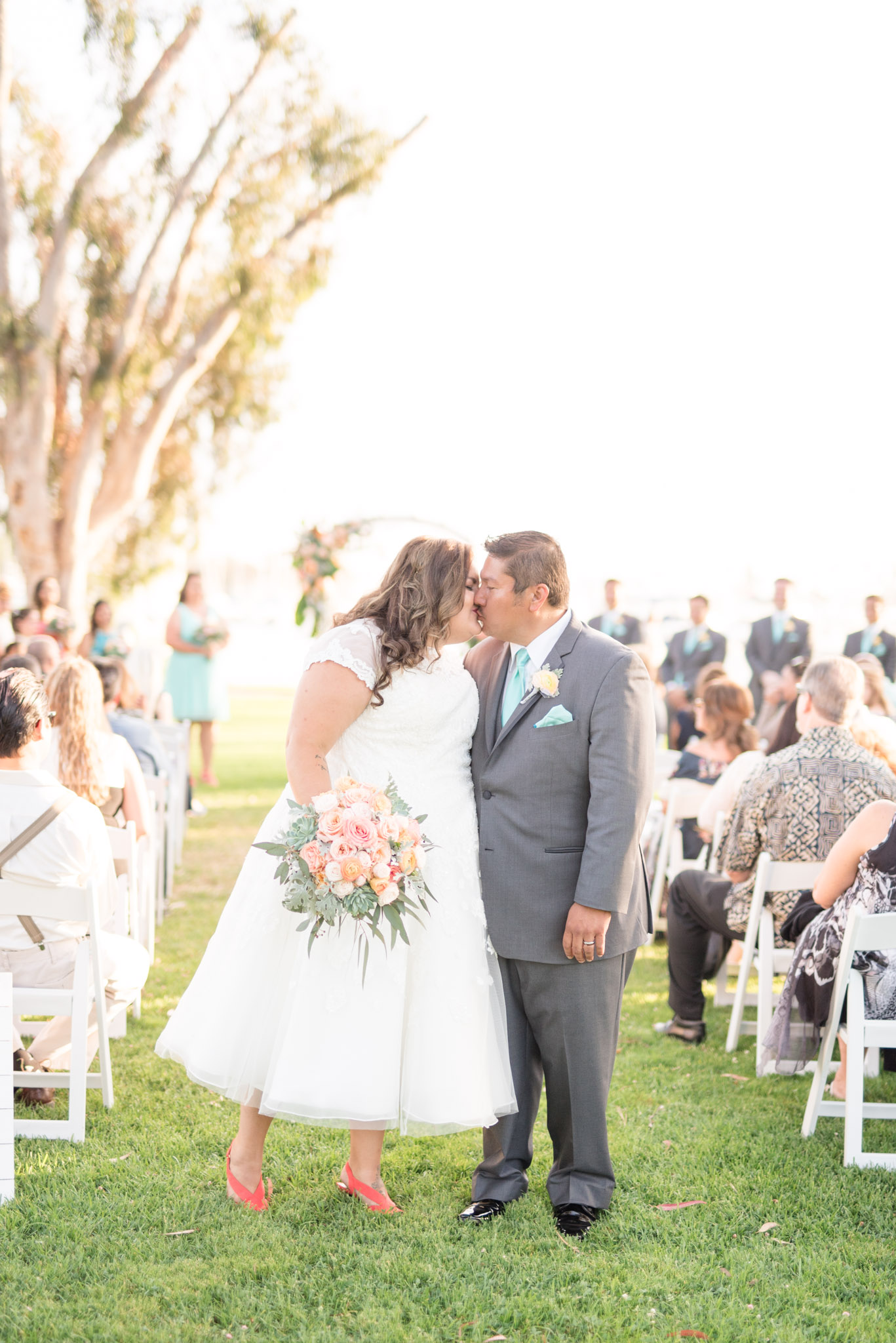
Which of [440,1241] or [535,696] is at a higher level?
[535,696]

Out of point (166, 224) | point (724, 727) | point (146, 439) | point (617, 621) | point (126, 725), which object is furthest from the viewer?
point (146, 439)

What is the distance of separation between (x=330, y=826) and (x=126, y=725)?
447 centimetres

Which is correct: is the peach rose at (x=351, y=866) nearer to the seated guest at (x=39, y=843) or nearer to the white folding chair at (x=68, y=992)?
the white folding chair at (x=68, y=992)

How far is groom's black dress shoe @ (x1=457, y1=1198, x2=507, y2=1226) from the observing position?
3.55 metres

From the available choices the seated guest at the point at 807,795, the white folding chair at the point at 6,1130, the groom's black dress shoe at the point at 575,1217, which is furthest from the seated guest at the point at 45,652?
the groom's black dress shoe at the point at 575,1217

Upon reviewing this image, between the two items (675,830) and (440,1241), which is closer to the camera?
(440,1241)

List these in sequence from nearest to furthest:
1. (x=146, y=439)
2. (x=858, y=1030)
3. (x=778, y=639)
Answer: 1. (x=858, y=1030)
2. (x=778, y=639)
3. (x=146, y=439)

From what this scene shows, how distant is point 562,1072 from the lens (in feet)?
11.7

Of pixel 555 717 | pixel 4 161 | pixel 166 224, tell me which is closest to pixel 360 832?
pixel 555 717

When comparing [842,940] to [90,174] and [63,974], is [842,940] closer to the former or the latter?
[63,974]

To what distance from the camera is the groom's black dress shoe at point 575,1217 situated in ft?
11.4

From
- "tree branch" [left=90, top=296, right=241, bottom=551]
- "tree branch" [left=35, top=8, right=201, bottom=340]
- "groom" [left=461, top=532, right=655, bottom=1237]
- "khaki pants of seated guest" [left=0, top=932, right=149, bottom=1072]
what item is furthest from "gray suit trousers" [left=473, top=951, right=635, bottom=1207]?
"tree branch" [left=90, top=296, right=241, bottom=551]

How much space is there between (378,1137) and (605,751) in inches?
56.0

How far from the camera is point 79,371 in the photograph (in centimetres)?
1633
